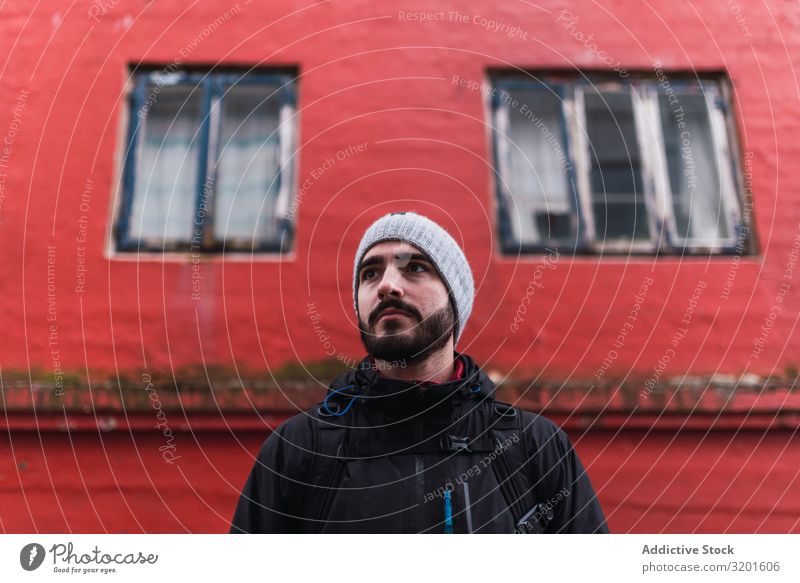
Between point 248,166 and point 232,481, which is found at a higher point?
point 248,166

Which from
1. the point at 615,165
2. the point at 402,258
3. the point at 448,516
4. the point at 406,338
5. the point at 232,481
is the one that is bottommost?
the point at 232,481

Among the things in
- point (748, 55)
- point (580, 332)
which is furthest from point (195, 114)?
point (748, 55)

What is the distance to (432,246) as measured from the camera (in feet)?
6.77

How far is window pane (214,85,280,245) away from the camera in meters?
3.54

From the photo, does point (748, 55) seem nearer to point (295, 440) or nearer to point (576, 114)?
point (576, 114)

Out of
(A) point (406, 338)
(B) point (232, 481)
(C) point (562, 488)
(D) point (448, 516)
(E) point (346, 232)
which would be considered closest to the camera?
(D) point (448, 516)

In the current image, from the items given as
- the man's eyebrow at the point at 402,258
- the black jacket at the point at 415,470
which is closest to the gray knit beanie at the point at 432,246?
the man's eyebrow at the point at 402,258

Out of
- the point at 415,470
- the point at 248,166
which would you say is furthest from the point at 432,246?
the point at 248,166

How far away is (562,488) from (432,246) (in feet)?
3.13

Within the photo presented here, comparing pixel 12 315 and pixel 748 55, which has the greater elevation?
pixel 748 55

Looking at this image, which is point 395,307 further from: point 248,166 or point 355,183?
point 248,166

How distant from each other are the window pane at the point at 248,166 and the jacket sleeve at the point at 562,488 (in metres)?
2.28

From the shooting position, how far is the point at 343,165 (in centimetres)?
351
